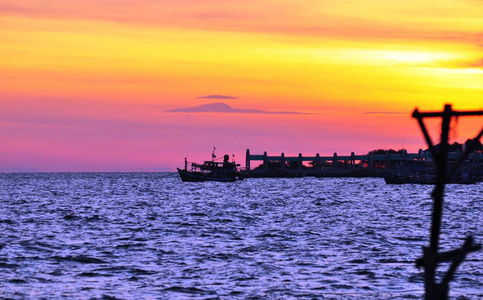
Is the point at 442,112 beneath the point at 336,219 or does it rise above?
above

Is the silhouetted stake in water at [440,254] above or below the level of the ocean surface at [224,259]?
above

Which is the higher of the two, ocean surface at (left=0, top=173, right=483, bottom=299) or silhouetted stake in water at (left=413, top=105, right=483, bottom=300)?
silhouetted stake in water at (left=413, top=105, right=483, bottom=300)

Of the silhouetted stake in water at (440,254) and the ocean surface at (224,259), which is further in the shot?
the ocean surface at (224,259)

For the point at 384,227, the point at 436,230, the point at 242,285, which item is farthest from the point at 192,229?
the point at 436,230

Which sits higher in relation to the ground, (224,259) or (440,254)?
(440,254)

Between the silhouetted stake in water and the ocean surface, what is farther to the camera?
the ocean surface

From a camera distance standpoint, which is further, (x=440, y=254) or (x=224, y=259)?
(x=224, y=259)

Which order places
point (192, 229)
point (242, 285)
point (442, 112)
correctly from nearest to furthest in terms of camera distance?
point (442, 112) < point (242, 285) < point (192, 229)

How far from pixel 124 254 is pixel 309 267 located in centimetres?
887

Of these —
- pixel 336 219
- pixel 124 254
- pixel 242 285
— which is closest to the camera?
pixel 242 285

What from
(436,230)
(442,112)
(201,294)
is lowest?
(201,294)

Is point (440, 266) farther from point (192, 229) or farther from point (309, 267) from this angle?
point (192, 229)

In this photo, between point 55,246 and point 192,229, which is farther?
point 192,229

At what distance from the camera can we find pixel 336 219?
6000 cm
